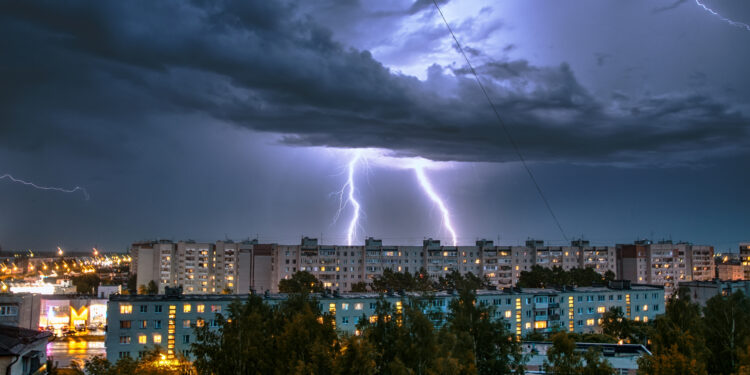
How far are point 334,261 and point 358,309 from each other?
29501 millimetres

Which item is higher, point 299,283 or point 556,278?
point 556,278

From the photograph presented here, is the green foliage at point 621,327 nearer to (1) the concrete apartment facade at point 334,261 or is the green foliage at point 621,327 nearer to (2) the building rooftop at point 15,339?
(1) the concrete apartment facade at point 334,261

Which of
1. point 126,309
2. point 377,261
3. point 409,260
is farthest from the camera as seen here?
point 409,260

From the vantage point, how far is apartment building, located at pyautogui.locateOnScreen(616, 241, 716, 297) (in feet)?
238

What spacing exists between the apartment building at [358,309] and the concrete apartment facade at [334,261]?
16.4 metres

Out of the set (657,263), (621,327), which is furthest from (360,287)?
(657,263)

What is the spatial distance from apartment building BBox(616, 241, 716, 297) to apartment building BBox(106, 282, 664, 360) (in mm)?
30389

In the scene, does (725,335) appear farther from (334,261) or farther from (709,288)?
(334,261)

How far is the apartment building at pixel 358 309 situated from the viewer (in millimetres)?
28047

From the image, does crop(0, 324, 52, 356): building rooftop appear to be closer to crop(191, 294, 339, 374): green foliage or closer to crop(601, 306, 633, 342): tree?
crop(191, 294, 339, 374): green foliage

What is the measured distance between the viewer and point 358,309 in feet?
110

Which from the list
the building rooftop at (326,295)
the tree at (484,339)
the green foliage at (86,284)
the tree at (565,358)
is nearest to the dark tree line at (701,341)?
the tree at (565,358)

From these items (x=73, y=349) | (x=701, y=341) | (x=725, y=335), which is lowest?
(x=73, y=349)

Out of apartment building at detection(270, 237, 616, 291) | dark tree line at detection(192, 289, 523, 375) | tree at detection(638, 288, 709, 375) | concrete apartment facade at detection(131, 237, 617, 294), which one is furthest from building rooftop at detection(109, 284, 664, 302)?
apartment building at detection(270, 237, 616, 291)
